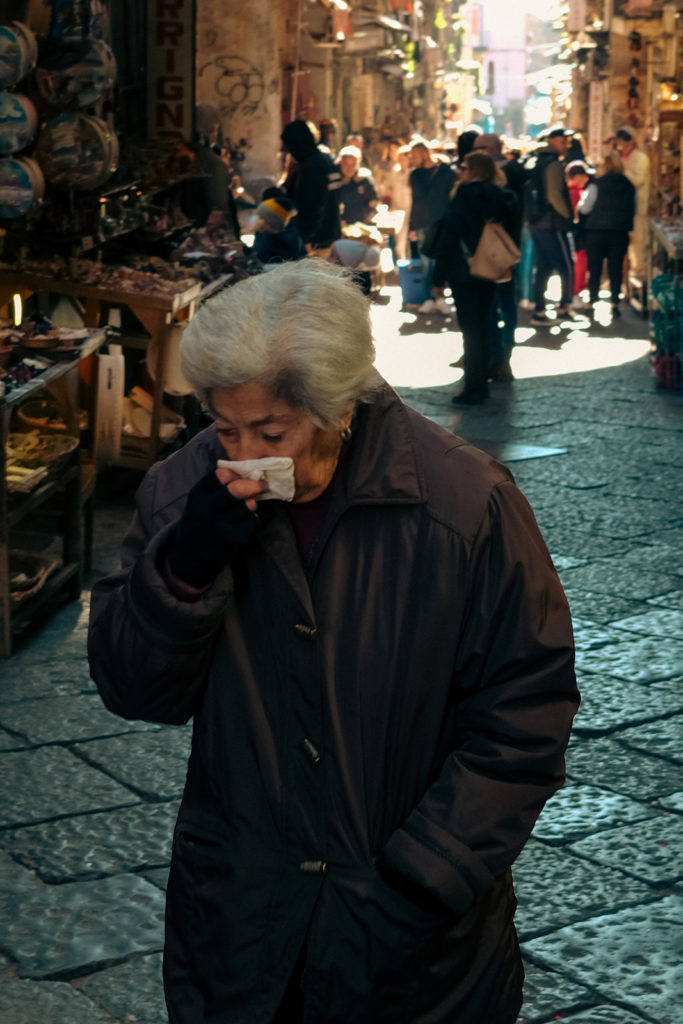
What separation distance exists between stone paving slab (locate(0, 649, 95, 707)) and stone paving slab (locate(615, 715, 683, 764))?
1.74 metres

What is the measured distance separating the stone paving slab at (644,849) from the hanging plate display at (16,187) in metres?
4.18

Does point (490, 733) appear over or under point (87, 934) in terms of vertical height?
over

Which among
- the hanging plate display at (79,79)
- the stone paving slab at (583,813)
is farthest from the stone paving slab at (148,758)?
the hanging plate display at (79,79)

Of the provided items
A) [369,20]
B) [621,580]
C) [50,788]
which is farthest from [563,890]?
[369,20]

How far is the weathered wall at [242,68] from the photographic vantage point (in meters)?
20.6

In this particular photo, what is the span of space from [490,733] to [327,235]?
1078cm

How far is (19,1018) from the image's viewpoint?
10.0 ft

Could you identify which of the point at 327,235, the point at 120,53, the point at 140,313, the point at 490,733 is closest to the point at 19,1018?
the point at 490,733

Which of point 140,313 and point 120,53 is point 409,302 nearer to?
point 120,53

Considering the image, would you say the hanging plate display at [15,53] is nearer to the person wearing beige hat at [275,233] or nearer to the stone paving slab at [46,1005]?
the person wearing beige hat at [275,233]

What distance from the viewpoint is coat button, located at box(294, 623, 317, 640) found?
76.5 inches

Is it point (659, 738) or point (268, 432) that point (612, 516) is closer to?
point (659, 738)

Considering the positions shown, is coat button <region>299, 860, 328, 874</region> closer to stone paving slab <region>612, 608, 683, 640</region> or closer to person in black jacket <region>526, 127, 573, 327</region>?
stone paving slab <region>612, 608, 683, 640</region>

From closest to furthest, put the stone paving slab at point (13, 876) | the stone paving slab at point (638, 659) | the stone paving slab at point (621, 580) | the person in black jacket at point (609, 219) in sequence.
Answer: the stone paving slab at point (13, 876) < the stone paving slab at point (638, 659) < the stone paving slab at point (621, 580) < the person in black jacket at point (609, 219)
